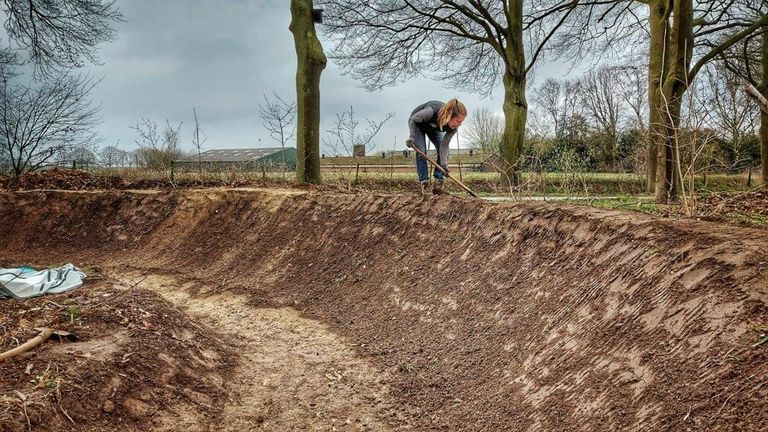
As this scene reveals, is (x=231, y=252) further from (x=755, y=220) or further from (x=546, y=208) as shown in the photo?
(x=755, y=220)

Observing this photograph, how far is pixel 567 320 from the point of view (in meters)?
3.93

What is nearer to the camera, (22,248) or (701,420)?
(701,420)

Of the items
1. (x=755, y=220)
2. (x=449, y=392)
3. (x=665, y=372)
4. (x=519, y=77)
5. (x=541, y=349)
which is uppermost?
(x=519, y=77)

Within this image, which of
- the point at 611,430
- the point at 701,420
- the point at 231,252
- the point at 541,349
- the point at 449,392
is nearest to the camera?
the point at 701,420

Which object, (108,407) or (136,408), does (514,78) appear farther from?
(108,407)

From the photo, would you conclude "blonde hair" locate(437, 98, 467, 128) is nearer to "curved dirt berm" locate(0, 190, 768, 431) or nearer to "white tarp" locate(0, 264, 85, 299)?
"curved dirt berm" locate(0, 190, 768, 431)

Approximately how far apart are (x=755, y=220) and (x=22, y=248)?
13873 millimetres

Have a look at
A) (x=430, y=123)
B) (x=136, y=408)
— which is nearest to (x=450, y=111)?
(x=430, y=123)

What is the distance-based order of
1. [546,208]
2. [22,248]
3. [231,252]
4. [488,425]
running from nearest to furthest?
[488,425], [546,208], [231,252], [22,248]

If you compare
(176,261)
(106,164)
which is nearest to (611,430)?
(176,261)

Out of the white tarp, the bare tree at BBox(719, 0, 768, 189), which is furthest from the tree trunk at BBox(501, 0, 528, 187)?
the white tarp

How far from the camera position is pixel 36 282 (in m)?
6.18

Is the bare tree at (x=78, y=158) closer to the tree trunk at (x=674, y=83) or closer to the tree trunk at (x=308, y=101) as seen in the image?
the tree trunk at (x=308, y=101)

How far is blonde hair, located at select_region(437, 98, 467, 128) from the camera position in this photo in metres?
7.79
